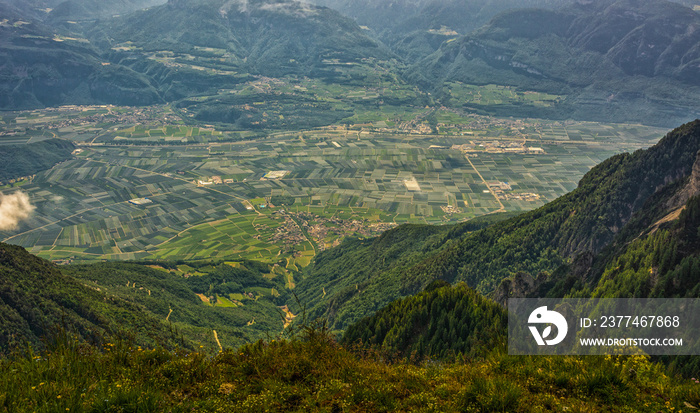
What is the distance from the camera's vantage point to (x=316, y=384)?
11.8 m

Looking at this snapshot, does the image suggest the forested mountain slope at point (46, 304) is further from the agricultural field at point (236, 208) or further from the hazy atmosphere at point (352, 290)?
the agricultural field at point (236, 208)

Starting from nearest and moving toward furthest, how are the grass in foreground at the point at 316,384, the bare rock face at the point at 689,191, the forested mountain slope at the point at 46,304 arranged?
the grass in foreground at the point at 316,384 → the bare rock face at the point at 689,191 → the forested mountain slope at the point at 46,304

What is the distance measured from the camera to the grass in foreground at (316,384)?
9.88 m

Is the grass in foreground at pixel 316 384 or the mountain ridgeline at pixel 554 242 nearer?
the grass in foreground at pixel 316 384

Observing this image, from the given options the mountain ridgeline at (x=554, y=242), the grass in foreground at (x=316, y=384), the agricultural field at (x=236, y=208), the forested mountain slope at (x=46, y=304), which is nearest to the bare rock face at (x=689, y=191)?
the mountain ridgeline at (x=554, y=242)

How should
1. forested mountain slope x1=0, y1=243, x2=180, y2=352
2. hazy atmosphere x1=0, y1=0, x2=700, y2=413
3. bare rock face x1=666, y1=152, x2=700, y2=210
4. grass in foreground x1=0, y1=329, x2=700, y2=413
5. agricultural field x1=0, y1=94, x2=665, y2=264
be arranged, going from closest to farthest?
grass in foreground x1=0, y1=329, x2=700, y2=413 < hazy atmosphere x1=0, y1=0, x2=700, y2=413 < bare rock face x1=666, y1=152, x2=700, y2=210 < forested mountain slope x1=0, y1=243, x2=180, y2=352 < agricultural field x1=0, y1=94, x2=665, y2=264

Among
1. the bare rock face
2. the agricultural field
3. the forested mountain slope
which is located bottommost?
the agricultural field

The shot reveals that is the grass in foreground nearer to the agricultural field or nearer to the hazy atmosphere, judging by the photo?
the hazy atmosphere

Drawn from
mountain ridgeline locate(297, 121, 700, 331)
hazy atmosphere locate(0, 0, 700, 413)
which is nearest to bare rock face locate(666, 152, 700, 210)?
mountain ridgeline locate(297, 121, 700, 331)

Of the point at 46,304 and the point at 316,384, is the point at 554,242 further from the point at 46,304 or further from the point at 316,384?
the point at 46,304

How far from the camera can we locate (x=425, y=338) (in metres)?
32.9

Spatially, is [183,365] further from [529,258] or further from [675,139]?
[675,139]

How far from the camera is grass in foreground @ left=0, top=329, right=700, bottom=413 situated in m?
9.88

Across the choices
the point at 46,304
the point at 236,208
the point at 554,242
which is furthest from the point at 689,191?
the point at 236,208
